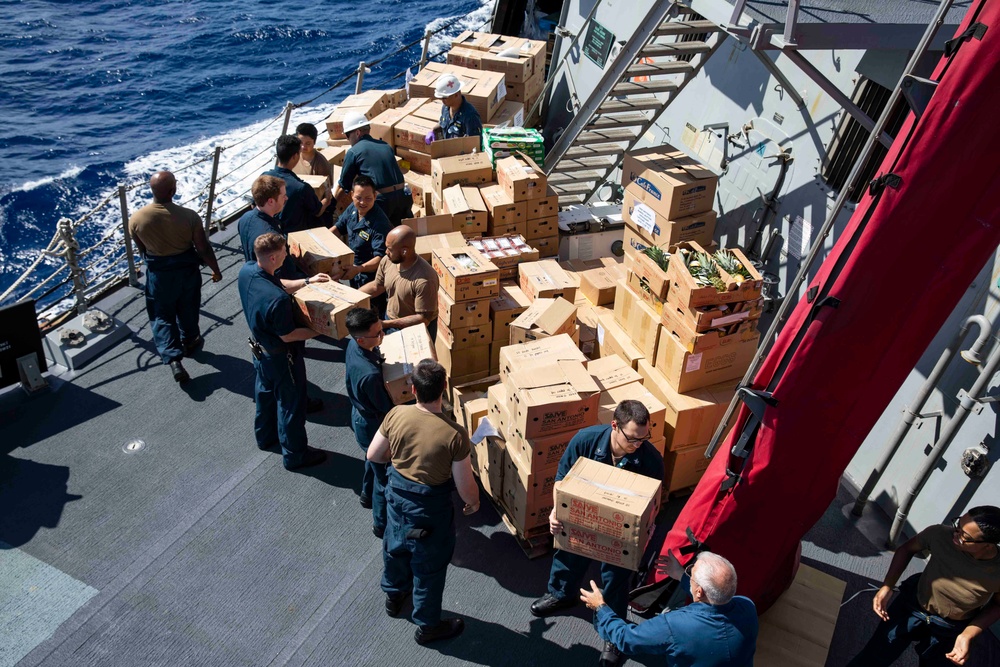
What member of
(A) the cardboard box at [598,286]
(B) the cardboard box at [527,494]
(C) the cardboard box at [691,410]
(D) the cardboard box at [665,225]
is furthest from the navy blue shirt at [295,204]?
(C) the cardboard box at [691,410]

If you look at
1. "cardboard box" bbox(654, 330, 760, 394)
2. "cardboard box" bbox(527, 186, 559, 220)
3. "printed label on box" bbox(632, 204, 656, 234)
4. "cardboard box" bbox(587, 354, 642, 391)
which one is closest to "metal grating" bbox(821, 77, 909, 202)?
"printed label on box" bbox(632, 204, 656, 234)

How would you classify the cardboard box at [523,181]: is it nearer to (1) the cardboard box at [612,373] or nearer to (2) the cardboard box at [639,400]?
(1) the cardboard box at [612,373]

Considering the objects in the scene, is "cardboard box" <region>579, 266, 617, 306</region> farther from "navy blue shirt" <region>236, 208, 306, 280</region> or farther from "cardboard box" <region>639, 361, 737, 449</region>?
"navy blue shirt" <region>236, 208, 306, 280</region>

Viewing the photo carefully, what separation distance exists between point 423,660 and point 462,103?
701 cm

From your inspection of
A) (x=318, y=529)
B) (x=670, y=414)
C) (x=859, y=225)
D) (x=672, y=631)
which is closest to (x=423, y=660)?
(x=318, y=529)

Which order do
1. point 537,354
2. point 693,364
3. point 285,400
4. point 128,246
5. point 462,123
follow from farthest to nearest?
1. point 462,123
2. point 128,246
3. point 285,400
4. point 693,364
5. point 537,354

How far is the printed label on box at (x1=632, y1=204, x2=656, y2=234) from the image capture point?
7.82m

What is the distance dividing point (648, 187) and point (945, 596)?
4.75 meters

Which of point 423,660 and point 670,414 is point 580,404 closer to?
point 670,414

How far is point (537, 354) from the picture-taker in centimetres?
603

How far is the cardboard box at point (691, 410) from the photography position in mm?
6129

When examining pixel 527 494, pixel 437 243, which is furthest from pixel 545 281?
pixel 527 494

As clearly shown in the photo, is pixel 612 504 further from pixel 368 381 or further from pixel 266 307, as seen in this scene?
pixel 266 307

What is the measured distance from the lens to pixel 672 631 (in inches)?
148
